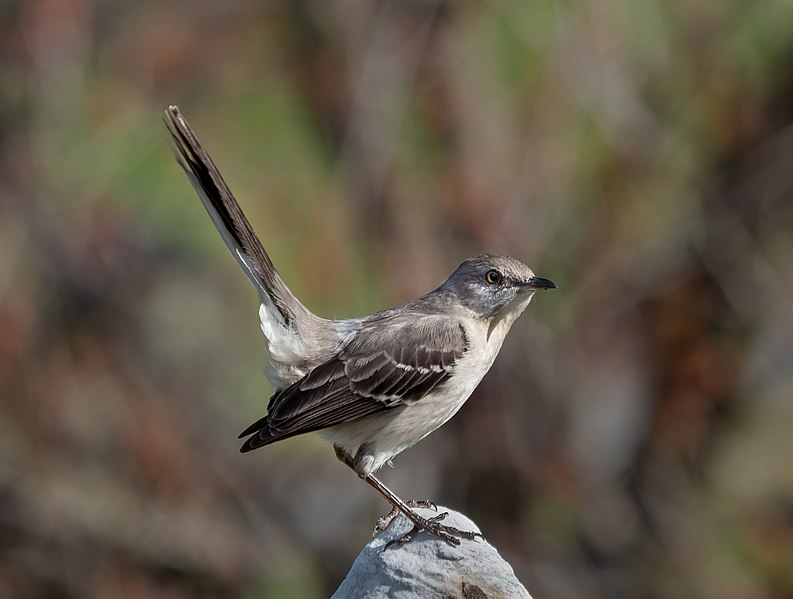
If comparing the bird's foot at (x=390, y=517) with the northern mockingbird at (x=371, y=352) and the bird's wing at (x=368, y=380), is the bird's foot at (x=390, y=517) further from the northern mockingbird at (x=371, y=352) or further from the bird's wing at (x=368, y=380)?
the bird's wing at (x=368, y=380)

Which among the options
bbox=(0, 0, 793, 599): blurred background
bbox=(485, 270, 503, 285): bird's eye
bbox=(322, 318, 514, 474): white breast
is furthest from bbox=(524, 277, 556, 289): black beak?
bbox=(0, 0, 793, 599): blurred background

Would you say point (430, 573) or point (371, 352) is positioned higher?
point (371, 352)

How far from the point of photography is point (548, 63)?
34.6 ft

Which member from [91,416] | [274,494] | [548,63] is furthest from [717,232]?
[91,416]

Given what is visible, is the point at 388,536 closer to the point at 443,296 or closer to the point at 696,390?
the point at 443,296

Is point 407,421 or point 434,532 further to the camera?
point 407,421

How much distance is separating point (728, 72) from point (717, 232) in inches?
68.0

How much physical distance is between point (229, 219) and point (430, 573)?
190 cm

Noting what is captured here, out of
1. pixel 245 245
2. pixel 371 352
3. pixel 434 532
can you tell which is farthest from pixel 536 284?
pixel 245 245

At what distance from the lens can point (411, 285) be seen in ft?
32.8

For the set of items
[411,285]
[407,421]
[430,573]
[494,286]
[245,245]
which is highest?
[411,285]

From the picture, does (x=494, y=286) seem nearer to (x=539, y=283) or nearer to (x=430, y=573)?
(x=539, y=283)

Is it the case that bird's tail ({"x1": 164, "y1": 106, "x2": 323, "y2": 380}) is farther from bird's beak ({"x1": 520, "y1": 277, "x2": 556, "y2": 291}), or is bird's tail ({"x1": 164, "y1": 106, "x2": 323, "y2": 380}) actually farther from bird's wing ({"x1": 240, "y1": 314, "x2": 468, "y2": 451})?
bird's beak ({"x1": 520, "y1": 277, "x2": 556, "y2": 291})

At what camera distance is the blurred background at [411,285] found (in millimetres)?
10070
